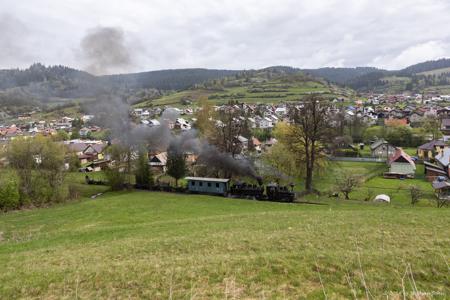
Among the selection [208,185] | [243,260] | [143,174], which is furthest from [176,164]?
[243,260]

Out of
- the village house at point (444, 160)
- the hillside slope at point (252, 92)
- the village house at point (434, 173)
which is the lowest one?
the village house at point (434, 173)

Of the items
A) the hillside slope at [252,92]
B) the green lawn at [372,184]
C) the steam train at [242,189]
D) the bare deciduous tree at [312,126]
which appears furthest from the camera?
the hillside slope at [252,92]

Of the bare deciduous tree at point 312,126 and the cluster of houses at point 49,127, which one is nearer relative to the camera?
the bare deciduous tree at point 312,126

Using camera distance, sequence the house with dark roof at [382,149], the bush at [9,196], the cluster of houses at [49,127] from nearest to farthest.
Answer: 1. the bush at [9,196]
2. the house with dark roof at [382,149]
3. the cluster of houses at [49,127]

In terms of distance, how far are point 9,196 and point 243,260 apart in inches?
1169

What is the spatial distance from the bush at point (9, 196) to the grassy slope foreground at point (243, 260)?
44.6 feet

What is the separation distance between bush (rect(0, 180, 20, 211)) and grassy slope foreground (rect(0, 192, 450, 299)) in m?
13.6

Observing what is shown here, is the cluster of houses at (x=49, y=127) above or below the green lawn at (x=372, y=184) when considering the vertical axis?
above

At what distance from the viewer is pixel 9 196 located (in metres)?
30.2

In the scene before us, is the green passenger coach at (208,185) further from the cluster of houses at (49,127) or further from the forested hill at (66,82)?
the cluster of houses at (49,127)

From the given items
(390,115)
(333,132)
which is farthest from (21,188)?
(390,115)

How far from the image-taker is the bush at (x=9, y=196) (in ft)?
98.1

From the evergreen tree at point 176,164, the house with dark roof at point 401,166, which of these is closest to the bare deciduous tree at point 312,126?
the evergreen tree at point 176,164

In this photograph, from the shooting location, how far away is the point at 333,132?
116 feet
